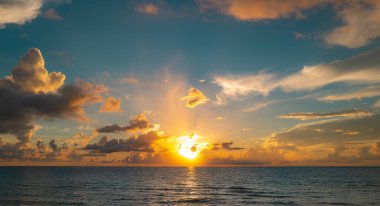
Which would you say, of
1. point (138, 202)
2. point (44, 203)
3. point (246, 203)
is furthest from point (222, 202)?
point (44, 203)

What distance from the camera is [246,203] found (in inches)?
2514

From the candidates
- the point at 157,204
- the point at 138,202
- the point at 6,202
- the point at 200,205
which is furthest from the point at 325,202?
the point at 6,202

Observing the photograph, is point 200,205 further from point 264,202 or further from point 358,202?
point 358,202

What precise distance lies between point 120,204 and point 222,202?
72.0ft

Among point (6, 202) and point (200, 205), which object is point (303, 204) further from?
point (6, 202)

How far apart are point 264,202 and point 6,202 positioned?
54582 mm

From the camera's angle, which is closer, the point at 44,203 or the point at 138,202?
the point at 44,203

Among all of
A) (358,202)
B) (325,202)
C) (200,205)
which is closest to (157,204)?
(200,205)

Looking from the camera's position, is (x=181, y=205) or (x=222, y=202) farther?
(x=222, y=202)

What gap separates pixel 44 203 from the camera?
199 ft

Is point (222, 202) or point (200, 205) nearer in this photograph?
→ point (200, 205)

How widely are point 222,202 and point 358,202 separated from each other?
29.2 meters

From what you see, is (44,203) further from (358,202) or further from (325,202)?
(358,202)

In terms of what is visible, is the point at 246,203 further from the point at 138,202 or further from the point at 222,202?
the point at 138,202
